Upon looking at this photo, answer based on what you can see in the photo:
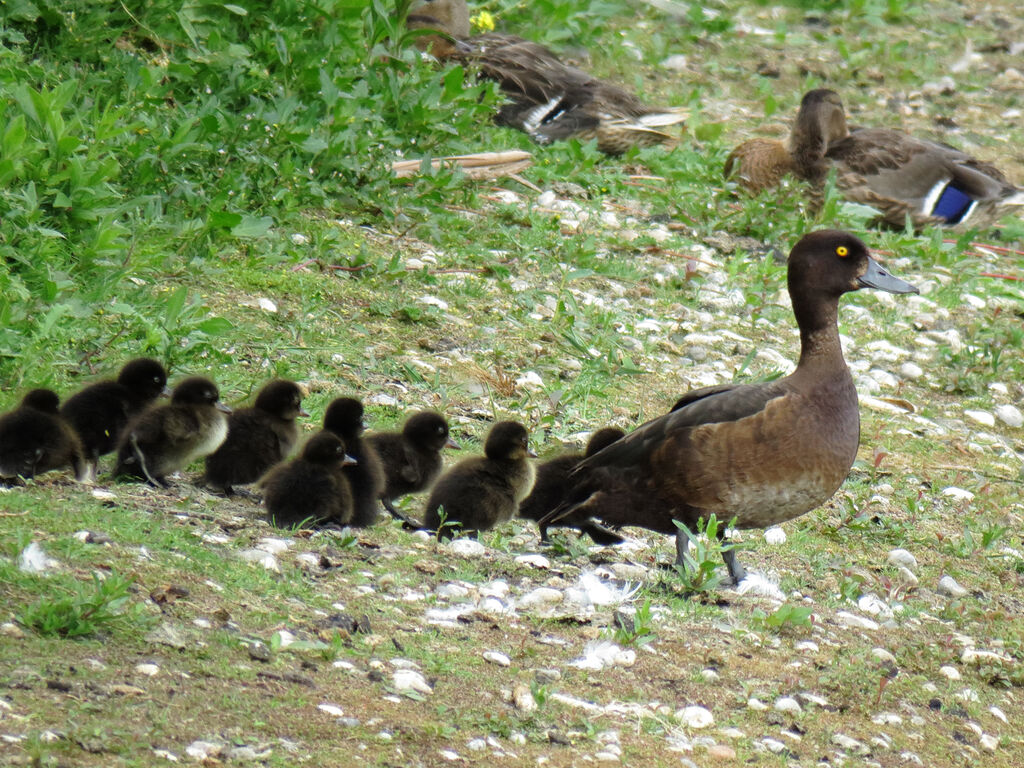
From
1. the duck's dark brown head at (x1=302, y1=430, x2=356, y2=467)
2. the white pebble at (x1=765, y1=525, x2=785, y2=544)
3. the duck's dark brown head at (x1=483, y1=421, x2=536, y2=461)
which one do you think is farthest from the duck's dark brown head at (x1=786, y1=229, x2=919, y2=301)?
the duck's dark brown head at (x1=302, y1=430, x2=356, y2=467)

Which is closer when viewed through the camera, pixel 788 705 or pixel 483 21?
pixel 788 705

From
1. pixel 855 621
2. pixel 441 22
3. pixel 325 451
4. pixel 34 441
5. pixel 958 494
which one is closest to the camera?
pixel 34 441

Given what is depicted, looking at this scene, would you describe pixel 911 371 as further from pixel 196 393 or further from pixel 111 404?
pixel 111 404

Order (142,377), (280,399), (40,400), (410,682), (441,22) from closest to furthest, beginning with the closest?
(410,682) → (40,400) → (142,377) → (280,399) → (441,22)

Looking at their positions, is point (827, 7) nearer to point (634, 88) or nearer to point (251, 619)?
point (634, 88)

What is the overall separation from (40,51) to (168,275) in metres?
2.19

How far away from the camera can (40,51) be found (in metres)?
8.72

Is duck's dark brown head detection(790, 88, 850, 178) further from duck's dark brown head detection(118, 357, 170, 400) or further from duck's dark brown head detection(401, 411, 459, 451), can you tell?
duck's dark brown head detection(118, 357, 170, 400)

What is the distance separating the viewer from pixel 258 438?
5918mm

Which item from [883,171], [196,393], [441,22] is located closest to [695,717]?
[196,393]

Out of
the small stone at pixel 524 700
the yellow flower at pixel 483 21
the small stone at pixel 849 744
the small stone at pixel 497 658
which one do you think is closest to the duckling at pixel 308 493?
the small stone at pixel 497 658

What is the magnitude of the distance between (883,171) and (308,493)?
7295mm

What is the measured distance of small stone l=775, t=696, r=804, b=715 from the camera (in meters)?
4.50

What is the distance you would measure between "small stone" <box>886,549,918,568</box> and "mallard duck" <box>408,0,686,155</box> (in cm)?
610
